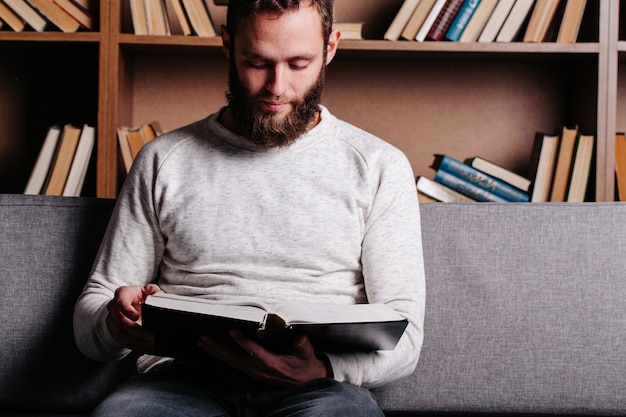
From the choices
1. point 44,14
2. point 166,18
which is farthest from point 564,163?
point 44,14

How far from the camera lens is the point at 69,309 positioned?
1308 mm

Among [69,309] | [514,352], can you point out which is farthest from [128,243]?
[514,352]


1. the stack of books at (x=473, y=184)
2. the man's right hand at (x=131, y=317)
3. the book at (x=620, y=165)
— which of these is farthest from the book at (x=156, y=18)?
the book at (x=620, y=165)

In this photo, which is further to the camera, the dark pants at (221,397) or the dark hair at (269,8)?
the dark hair at (269,8)

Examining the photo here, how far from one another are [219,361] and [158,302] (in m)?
0.20

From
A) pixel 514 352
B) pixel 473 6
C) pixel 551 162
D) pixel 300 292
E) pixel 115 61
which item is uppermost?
pixel 473 6

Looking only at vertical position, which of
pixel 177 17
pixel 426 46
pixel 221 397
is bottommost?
pixel 221 397

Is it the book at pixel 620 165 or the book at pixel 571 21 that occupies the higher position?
the book at pixel 571 21

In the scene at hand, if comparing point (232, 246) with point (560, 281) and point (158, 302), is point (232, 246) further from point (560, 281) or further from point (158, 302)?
point (560, 281)

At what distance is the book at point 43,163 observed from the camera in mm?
1950

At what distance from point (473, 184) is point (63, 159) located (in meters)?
1.19

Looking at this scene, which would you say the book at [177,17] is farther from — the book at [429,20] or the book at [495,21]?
the book at [495,21]

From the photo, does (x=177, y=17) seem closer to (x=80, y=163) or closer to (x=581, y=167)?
(x=80, y=163)

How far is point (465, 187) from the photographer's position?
2.00m
